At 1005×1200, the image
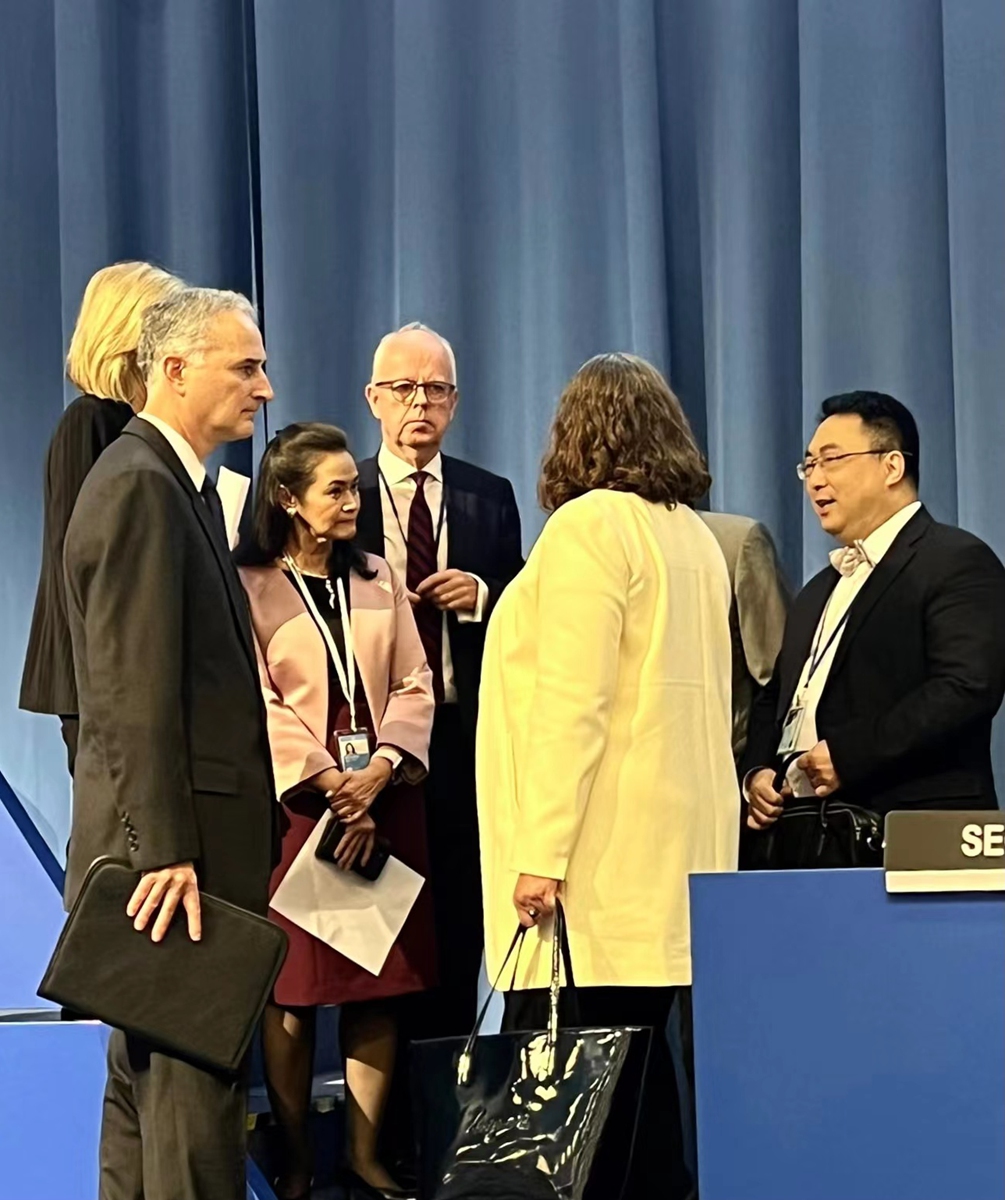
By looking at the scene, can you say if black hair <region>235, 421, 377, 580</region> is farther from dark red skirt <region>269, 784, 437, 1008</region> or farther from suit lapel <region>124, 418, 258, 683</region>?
suit lapel <region>124, 418, 258, 683</region>

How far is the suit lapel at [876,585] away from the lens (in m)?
3.12

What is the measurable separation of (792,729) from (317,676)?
0.82 metres

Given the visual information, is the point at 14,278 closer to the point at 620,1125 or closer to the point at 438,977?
the point at 438,977

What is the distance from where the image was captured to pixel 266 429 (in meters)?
4.18

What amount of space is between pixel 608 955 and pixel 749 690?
0.96 m

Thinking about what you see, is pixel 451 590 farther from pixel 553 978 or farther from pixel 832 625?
pixel 553 978

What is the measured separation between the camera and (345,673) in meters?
3.19

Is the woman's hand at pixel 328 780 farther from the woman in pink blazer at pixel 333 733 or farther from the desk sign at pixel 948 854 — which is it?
the desk sign at pixel 948 854

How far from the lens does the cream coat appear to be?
8.75 feet

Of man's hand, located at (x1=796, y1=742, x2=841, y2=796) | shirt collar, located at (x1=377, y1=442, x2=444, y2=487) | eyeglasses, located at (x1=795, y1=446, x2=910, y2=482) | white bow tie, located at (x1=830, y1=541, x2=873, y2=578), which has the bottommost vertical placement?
man's hand, located at (x1=796, y1=742, x2=841, y2=796)

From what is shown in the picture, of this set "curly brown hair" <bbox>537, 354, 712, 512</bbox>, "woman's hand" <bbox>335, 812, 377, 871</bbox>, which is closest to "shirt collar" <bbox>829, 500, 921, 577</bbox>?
"curly brown hair" <bbox>537, 354, 712, 512</bbox>

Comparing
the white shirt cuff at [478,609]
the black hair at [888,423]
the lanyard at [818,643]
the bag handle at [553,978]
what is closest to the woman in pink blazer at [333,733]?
the white shirt cuff at [478,609]

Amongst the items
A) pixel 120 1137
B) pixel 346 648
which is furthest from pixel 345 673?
pixel 120 1137

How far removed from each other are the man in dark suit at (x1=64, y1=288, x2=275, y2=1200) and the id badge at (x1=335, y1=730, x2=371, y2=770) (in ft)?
2.46
